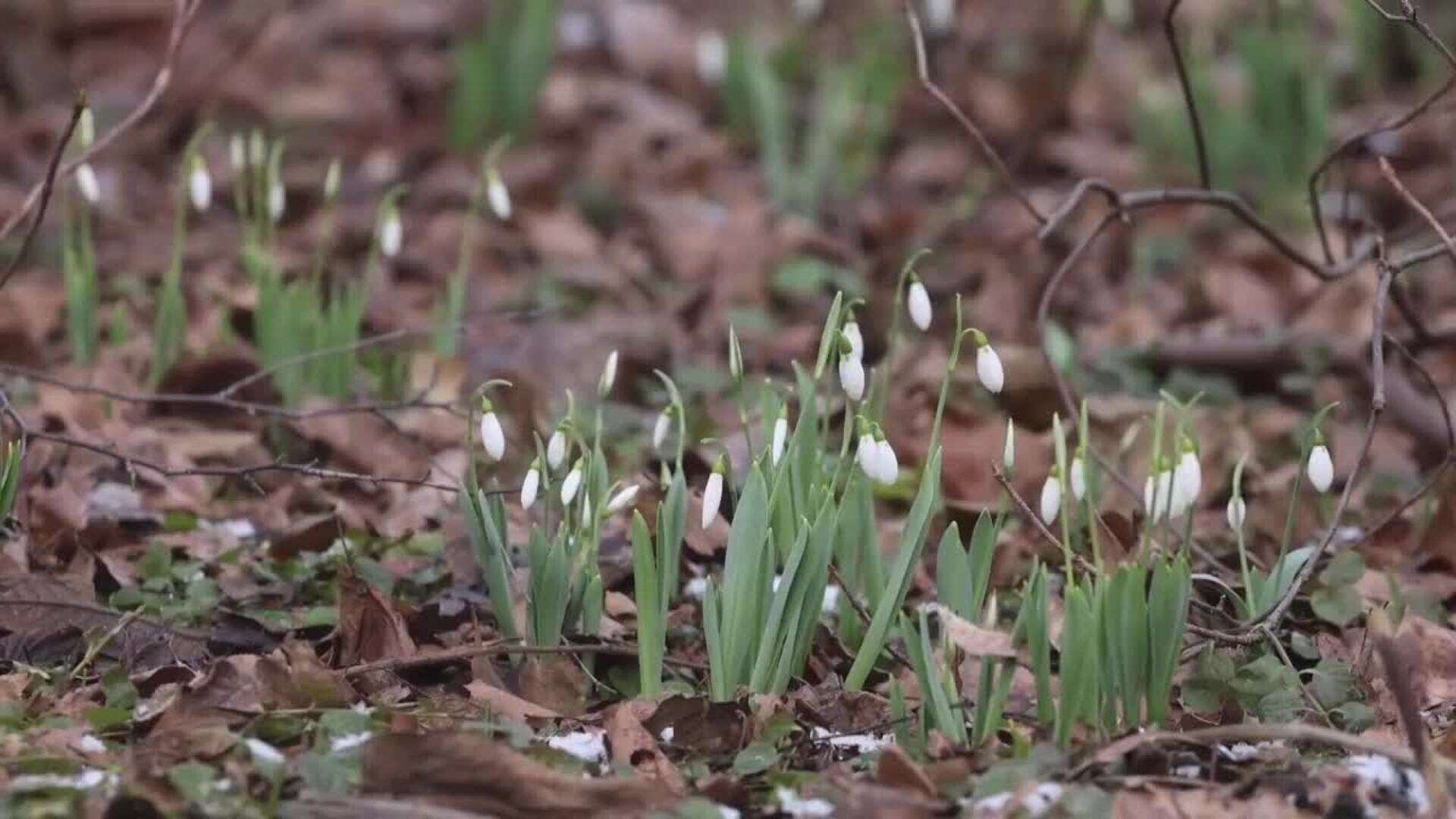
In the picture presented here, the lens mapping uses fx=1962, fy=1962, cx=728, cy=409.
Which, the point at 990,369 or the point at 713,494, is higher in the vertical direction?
the point at 990,369

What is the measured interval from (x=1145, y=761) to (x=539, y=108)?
364 cm

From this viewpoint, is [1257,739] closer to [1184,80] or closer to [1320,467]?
[1320,467]

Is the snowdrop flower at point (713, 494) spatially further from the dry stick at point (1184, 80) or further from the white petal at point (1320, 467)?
the dry stick at point (1184, 80)

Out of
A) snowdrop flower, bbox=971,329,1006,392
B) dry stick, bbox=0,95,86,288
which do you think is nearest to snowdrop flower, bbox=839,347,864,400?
snowdrop flower, bbox=971,329,1006,392

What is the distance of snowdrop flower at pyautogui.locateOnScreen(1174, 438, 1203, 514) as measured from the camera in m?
1.90

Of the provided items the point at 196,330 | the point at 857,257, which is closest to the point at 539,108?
the point at 857,257

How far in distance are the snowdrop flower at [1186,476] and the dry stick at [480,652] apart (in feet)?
1.96

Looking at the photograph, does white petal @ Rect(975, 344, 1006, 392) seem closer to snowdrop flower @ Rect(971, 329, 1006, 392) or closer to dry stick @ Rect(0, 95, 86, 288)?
snowdrop flower @ Rect(971, 329, 1006, 392)

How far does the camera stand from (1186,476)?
1.90 metres

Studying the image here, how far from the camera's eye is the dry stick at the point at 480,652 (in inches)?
83.0

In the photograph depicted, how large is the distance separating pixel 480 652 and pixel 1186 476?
30.1 inches

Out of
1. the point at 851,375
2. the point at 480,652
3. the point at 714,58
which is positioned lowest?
the point at 480,652

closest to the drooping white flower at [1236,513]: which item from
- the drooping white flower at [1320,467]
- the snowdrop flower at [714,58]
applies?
the drooping white flower at [1320,467]

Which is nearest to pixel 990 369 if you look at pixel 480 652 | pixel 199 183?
pixel 480 652
